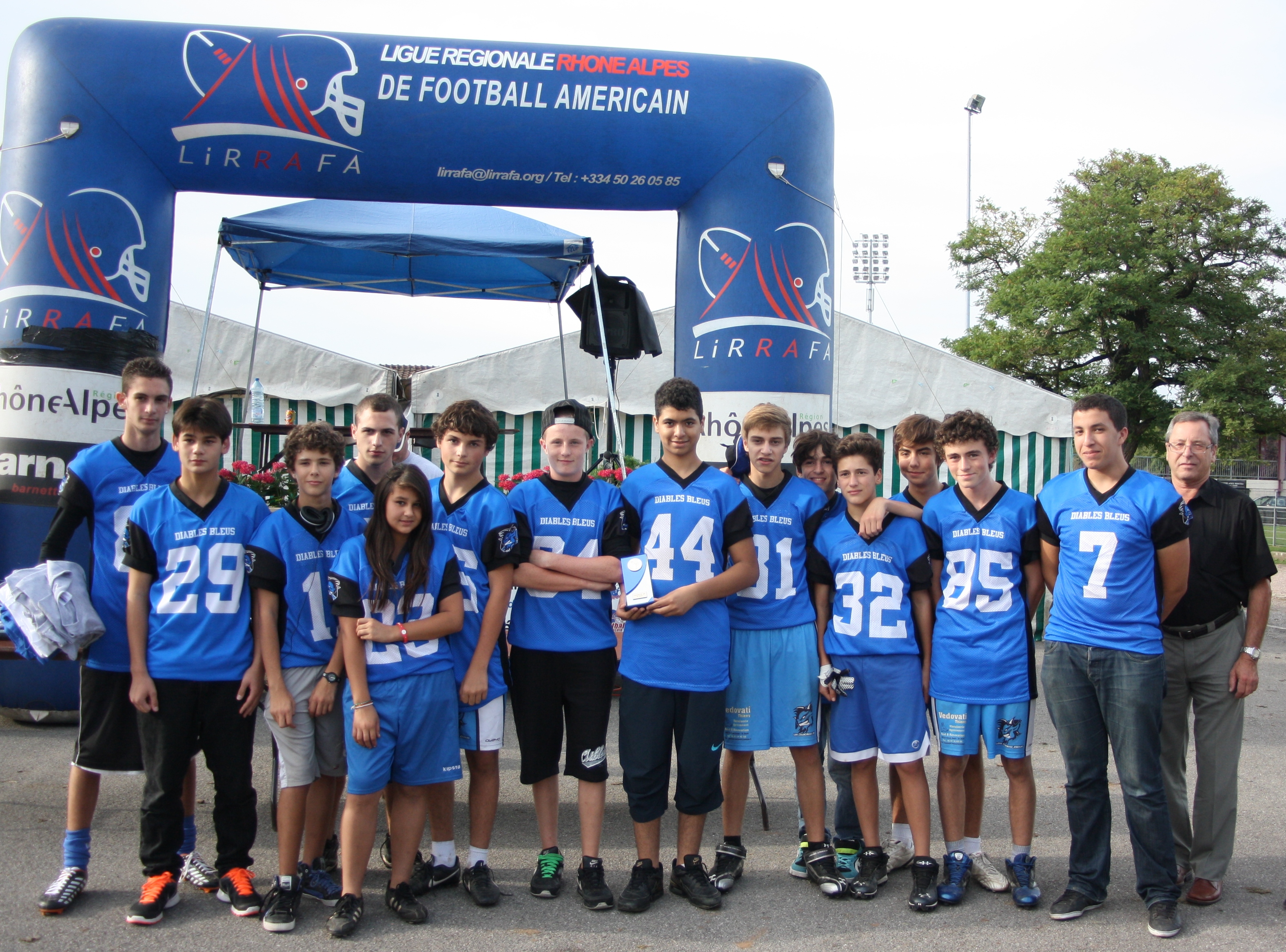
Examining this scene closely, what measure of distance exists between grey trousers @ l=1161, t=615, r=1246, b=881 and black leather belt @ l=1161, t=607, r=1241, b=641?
17mm

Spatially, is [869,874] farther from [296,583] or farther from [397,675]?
[296,583]

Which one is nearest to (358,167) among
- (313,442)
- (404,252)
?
(404,252)

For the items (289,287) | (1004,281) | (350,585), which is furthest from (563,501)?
(1004,281)

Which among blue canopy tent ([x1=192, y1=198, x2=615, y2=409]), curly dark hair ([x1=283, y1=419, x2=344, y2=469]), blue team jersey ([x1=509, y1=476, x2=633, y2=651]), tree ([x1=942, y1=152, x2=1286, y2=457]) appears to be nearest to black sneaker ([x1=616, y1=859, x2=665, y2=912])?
blue team jersey ([x1=509, y1=476, x2=633, y2=651])

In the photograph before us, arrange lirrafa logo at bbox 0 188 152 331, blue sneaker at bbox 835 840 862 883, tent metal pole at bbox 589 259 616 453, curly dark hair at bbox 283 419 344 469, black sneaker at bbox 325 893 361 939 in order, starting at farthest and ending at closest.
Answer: tent metal pole at bbox 589 259 616 453
lirrafa logo at bbox 0 188 152 331
blue sneaker at bbox 835 840 862 883
curly dark hair at bbox 283 419 344 469
black sneaker at bbox 325 893 361 939

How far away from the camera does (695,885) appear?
3504 mm

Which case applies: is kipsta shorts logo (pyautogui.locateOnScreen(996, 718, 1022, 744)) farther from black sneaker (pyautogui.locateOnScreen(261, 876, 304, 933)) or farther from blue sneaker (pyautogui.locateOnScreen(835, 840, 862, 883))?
black sneaker (pyautogui.locateOnScreen(261, 876, 304, 933))

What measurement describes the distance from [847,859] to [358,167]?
4863mm

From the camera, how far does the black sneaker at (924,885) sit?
3.47 m

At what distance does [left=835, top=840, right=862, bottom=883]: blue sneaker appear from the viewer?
12.1ft

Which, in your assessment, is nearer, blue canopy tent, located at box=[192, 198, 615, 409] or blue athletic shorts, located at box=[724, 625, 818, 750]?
blue athletic shorts, located at box=[724, 625, 818, 750]

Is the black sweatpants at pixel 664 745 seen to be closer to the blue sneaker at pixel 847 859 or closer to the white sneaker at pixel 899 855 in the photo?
the blue sneaker at pixel 847 859

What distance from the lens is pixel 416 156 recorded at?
5918 millimetres

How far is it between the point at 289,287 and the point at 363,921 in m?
7.13
